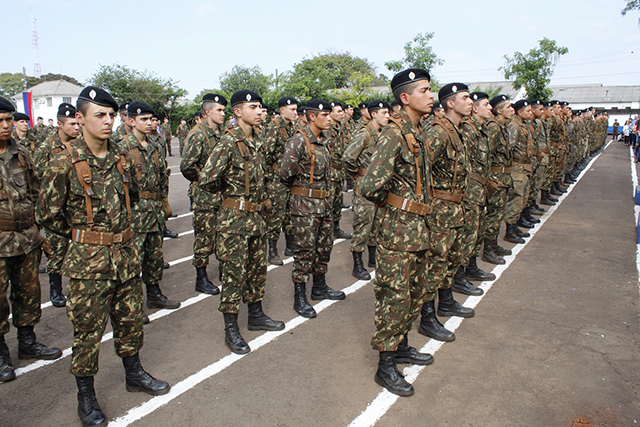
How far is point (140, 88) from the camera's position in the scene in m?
38.5

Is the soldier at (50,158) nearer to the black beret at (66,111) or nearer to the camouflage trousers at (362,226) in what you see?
the black beret at (66,111)

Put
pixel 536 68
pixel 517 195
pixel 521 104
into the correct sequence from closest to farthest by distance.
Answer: pixel 517 195 → pixel 521 104 → pixel 536 68

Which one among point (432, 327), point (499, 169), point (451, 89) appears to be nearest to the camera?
point (432, 327)

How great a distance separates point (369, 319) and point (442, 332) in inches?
31.9

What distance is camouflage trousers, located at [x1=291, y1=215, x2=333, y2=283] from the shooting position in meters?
4.84

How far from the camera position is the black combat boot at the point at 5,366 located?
3.63 m

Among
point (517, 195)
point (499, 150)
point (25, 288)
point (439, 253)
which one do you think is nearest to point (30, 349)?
point (25, 288)

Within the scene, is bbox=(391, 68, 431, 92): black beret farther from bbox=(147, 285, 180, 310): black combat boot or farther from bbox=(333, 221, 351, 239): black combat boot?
bbox=(333, 221, 351, 239): black combat boot

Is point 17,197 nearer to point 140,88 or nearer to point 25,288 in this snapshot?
point 25,288

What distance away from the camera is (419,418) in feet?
10.3

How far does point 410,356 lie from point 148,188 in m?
3.44

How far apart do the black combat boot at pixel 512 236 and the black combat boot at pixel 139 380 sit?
21.1ft

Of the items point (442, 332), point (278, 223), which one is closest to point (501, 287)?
point (442, 332)

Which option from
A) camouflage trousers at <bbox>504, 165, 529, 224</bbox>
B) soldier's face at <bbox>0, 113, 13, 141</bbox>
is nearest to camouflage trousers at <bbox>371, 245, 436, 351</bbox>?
soldier's face at <bbox>0, 113, 13, 141</bbox>
